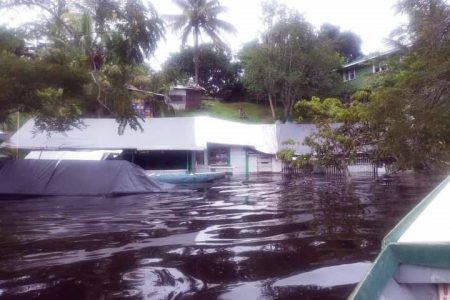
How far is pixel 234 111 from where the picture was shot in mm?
41438

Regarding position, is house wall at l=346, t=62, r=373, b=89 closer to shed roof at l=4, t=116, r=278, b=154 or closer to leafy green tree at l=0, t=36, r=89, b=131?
shed roof at l=4, t=116, r=278, b=154

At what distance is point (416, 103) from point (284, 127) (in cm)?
2092

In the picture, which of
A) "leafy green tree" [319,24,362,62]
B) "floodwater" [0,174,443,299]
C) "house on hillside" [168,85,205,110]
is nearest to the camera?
"floodwater" [0,174,443,299]

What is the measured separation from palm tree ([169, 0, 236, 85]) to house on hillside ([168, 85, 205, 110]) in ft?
11.7

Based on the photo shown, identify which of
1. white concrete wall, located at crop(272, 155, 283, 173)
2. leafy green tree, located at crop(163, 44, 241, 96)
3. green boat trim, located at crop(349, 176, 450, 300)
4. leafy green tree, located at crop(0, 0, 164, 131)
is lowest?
green boat trim, located at crop(349, 176, 450, 300)

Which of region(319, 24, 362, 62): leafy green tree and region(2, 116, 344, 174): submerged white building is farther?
region(319, 24, 362, 62): leafy green tree

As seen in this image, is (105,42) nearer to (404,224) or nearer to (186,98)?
(404,224)

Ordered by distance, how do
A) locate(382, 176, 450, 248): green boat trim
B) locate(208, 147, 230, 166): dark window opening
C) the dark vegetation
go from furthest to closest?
locate(208, 147, 230, 166): dark window opening, the dark vegetation, locate(382, 176, 450, 248): green boat trim

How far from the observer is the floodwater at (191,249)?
518 centimetres

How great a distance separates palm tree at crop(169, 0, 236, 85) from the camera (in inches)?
1458

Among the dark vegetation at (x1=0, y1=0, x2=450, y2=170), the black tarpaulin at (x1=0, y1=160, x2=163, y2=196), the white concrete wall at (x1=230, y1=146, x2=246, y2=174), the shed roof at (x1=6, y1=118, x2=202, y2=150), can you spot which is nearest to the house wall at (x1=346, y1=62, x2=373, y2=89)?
the white concrete wall at (x1=230, y1=146, x2=246, y2=174)

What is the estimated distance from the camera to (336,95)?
36594mm

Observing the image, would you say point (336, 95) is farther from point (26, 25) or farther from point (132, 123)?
point (26, 25)

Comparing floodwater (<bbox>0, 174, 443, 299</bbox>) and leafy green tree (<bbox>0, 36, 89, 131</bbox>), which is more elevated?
leafy green tree (<bbox>0, 36, 89, 131</bbox>)
